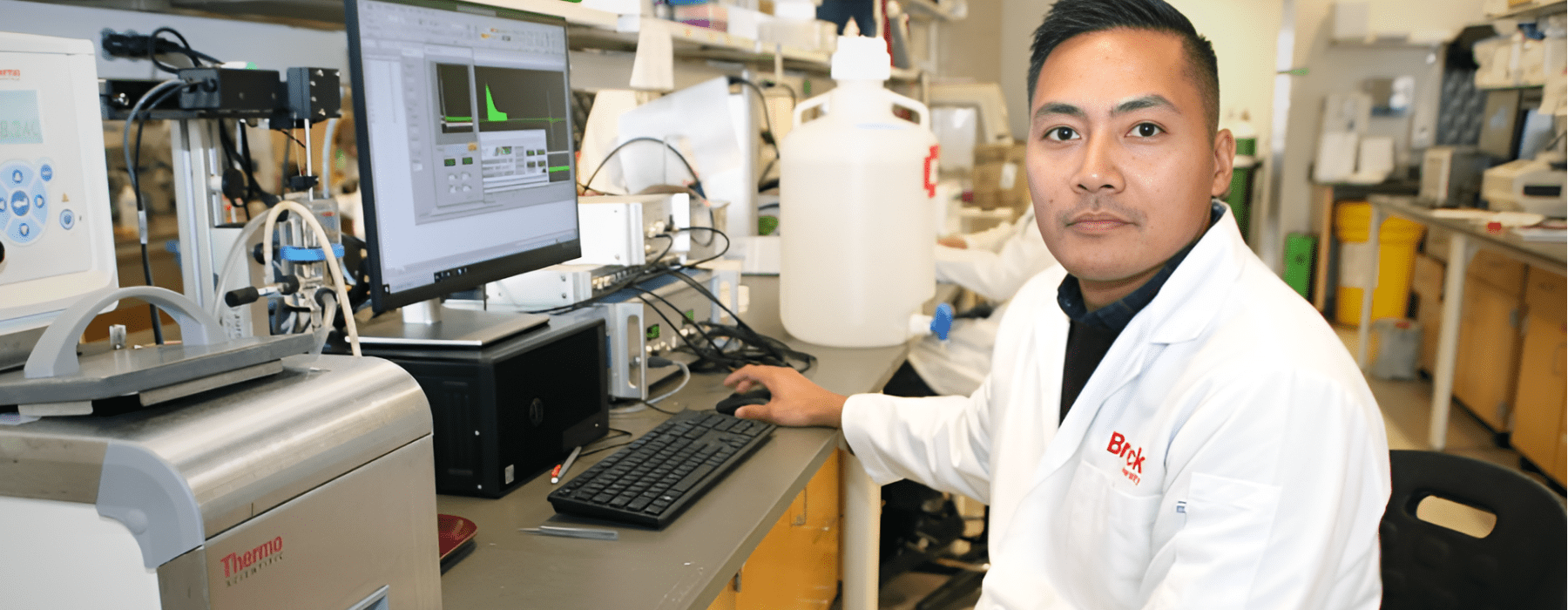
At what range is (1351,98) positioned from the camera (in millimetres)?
5734

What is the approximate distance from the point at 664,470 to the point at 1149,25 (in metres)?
0.67

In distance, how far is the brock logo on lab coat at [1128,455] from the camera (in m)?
0.98

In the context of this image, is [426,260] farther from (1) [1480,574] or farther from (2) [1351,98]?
(2) [1351,98]

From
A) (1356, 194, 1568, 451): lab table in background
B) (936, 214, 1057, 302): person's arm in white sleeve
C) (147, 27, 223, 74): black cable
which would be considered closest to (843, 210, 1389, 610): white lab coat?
(147, 27, 223, 74): black cable

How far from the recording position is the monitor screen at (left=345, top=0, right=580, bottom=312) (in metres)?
1.01

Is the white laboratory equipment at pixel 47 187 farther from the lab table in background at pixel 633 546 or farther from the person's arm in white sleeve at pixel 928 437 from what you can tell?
the person's arm in white sleeve at pixel 928 437

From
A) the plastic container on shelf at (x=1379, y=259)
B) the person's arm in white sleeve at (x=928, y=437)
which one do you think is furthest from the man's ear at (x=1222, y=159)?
the plastic container on shelf at (x=1379, y=259)

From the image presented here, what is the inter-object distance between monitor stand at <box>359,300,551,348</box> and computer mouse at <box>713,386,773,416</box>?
0.90ft

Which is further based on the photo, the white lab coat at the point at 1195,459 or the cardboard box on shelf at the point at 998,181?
the cardboard box on shelf at the point at 998,181

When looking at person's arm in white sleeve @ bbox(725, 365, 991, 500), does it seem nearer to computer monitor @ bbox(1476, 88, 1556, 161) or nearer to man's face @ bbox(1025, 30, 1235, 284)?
man's face @ bbox(1025, 30, 1235, 284)

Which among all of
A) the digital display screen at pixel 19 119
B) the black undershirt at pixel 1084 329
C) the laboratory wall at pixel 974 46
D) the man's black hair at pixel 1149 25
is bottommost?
the black undershirt at pixel 1084 329

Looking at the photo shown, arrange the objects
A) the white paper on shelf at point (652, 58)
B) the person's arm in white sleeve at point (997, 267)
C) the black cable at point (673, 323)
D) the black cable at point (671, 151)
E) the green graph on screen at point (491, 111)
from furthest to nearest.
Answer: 1. the person's arm in white sleeve at point (997, 267)
2. the black cable at point (671, 151)
3. the white paper on shelf at point (652, 58)
4. the black cable at point (673, 323)
5. the green graph on screen at point (491, 111)

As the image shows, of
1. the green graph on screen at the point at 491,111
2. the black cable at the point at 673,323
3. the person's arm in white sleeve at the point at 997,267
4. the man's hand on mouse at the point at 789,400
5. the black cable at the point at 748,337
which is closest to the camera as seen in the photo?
the green graph on screen at the point at 491,111

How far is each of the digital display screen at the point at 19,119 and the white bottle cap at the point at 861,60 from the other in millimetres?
1324
